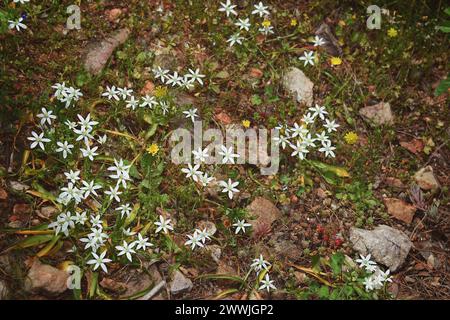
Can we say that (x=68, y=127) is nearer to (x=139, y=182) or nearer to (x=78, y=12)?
(x=139, y=182)

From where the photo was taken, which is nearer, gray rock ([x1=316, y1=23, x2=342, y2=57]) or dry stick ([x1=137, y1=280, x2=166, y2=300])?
dry stick ([x1=137, y1=280, x2=166, y2=300])

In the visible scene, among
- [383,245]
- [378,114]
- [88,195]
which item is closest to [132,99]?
[88,195]

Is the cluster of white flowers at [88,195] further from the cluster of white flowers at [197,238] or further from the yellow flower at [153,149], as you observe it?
the yellow flower at [153,149]

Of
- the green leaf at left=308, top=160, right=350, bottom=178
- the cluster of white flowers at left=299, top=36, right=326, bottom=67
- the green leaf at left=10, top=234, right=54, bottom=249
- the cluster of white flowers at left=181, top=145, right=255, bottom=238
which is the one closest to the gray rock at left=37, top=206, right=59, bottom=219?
the green leaf at left=10, top=234, right=54, bottom=249

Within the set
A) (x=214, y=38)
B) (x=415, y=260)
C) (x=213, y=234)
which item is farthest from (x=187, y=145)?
(x=415, y=260)

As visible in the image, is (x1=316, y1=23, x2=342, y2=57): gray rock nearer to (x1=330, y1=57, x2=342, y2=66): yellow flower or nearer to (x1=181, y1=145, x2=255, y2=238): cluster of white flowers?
(x1=330, y1=57, x2=342, y2=66): yellow flower

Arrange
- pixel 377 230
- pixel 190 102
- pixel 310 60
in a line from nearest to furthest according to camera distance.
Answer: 1. pixel 377 230
2. pixel 190 102
3. pixel 310 60
